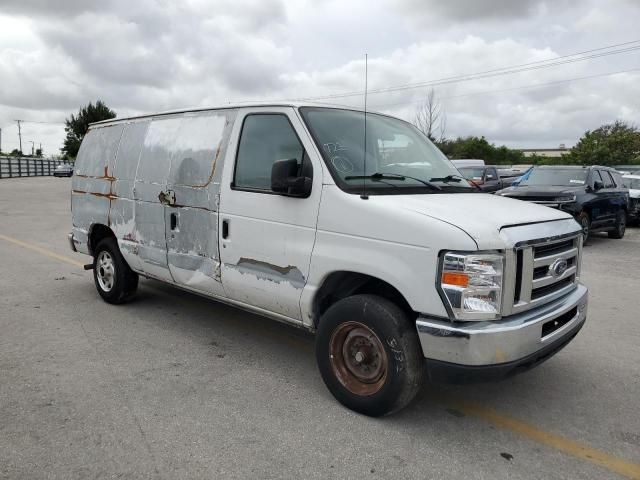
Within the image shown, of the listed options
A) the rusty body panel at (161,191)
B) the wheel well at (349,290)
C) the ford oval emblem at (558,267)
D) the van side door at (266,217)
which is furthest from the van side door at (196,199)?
the ford oval emblem at (558,267)

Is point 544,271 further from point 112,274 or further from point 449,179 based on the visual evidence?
point 112,274

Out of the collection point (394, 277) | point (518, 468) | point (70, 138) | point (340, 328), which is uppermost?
point (70, 138)

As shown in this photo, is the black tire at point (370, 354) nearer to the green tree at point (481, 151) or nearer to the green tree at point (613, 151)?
the green tree at point (613, 151)

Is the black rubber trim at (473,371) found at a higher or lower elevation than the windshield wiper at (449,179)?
lower

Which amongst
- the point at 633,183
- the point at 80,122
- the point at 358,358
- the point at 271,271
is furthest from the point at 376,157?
the point at 80,122

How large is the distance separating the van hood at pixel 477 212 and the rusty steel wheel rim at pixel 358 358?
2.74ft

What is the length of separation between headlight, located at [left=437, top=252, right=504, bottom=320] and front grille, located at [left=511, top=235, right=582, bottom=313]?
165 mm

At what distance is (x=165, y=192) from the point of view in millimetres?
4914

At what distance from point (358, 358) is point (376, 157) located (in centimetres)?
149

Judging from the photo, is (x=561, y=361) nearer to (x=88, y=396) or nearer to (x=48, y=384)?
(x=88, y=396)

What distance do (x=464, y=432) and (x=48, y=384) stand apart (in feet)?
9.69

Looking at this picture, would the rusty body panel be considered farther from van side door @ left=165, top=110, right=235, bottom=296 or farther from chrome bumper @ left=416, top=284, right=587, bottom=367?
chrome bumper @ left=416, top=284, right=587, bottom=367

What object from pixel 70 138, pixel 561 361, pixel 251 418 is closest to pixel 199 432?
pixel 251 418

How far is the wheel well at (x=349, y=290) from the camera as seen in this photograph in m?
3.48
